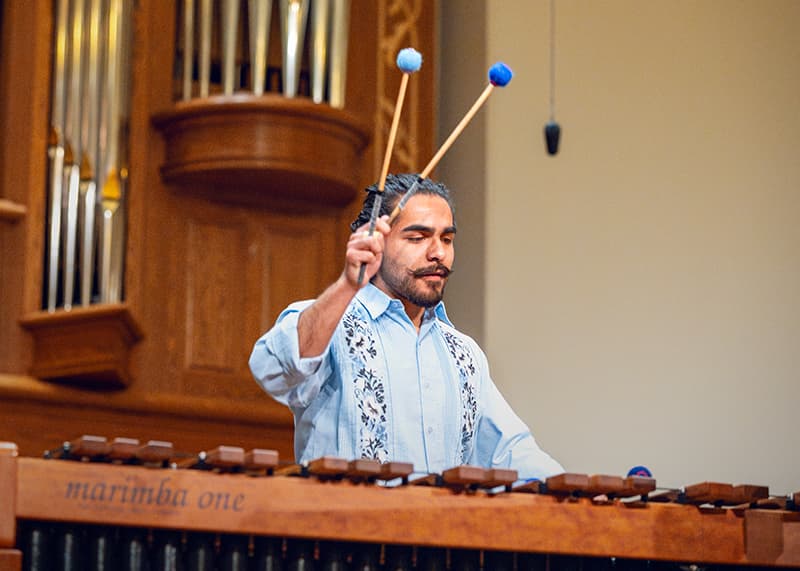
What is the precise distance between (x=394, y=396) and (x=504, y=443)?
32 cm

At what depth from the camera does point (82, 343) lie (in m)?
5.57

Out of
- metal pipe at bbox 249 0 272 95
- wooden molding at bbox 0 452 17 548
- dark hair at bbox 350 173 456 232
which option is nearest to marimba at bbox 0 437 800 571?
wooden molding at bbox 0 452 17 548

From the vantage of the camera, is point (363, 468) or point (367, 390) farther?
point (367, 390)

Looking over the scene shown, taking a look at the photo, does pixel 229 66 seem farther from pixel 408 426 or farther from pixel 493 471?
pixel 493 471

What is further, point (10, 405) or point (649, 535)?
point (10, 405)

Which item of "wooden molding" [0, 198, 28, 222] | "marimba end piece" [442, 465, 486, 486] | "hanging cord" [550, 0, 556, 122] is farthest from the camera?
"hanging cord" [550, 0, 556, 122]

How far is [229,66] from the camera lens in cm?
591

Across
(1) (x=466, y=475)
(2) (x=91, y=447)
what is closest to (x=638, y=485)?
(1) (x=466, y=475)

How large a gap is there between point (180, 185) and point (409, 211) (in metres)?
2.16

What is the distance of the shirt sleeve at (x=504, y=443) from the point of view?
3.87 meters

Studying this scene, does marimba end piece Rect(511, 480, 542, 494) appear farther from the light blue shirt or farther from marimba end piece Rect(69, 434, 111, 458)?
marimba end piece Rect(69, 434, 111, 458)

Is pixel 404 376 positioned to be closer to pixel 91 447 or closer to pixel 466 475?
pixel 466 475

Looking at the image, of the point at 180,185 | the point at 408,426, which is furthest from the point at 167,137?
the point at 408,426

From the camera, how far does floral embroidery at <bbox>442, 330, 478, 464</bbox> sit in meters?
3.94
